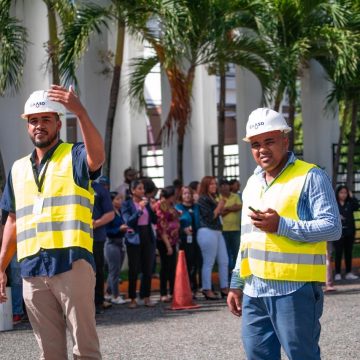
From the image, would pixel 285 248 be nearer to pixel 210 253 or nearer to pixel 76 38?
pixel 210 253

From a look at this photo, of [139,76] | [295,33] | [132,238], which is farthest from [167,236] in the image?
[295,33]

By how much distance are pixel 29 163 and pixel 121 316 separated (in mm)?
7617

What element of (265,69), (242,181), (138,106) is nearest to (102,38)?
(138,106)

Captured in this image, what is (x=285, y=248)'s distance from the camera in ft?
19.7

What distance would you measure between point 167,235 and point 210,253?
69 cm

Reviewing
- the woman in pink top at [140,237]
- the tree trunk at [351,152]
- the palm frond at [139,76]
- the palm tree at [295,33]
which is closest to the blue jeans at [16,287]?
the woman in pink top at [140,237]

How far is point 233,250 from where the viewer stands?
58.0 ft

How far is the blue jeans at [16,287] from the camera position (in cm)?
1359

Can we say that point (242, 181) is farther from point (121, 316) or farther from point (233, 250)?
point (121, 316)

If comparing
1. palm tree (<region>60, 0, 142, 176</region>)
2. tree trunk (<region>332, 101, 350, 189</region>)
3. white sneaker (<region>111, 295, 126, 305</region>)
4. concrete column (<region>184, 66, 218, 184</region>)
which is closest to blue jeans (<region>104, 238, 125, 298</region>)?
white sneaker (<region>111, 295, 126, 305</region>)

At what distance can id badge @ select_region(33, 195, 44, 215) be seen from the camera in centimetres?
662

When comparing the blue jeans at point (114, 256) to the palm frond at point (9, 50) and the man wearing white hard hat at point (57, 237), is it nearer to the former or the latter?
the palm frond at point (9, 50)

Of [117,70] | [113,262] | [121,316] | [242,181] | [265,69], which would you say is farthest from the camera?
[242,181]

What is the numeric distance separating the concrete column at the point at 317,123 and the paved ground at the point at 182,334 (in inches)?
401
